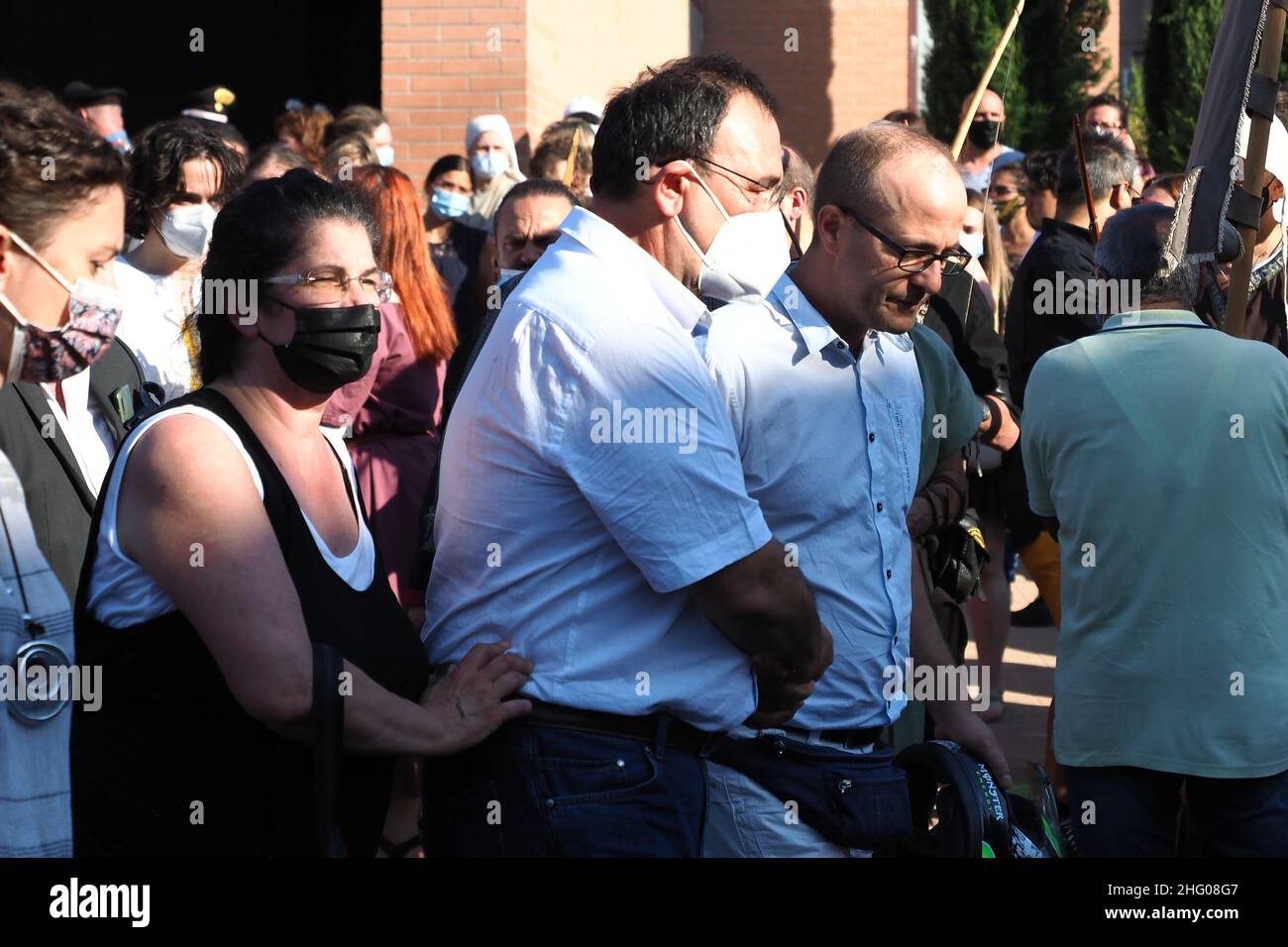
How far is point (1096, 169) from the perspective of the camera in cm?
646

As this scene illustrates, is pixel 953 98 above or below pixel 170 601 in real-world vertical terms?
above

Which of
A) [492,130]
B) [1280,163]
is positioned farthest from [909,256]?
[492,130]

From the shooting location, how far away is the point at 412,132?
9.71 m

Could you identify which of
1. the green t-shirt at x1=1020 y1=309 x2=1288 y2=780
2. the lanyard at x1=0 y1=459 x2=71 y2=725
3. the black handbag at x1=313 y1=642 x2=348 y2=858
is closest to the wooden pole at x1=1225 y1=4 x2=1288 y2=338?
the green t-shirt at x1=1020 y1=309 x2=1288 y2=780

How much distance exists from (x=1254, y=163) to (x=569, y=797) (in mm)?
2593

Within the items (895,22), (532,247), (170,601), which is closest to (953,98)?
(895,22)

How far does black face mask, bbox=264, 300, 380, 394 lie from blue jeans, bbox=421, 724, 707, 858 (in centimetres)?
69

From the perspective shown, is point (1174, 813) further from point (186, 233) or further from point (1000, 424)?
point (186, 233)

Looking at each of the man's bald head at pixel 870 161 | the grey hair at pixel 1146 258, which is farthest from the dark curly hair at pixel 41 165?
the grey hair at pixel 1146 258

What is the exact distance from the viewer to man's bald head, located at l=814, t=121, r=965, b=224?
3.13m

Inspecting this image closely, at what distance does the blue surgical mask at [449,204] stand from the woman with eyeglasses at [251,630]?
18.1ft
